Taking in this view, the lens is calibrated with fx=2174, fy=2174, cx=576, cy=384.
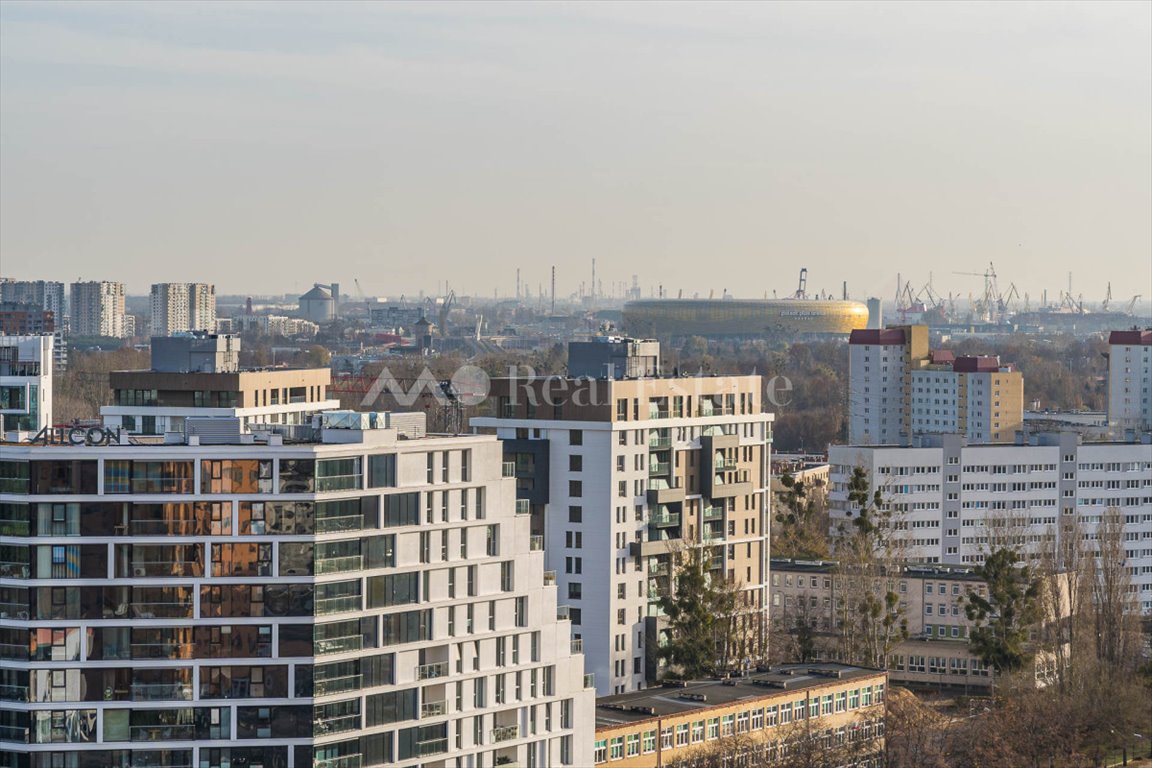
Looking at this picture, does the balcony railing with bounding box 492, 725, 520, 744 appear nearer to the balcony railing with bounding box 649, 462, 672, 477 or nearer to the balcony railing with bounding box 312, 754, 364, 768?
the balcony railing with bounding box 312, 754, 364, 768

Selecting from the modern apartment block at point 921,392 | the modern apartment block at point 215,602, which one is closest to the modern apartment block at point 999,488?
the modern apartment block at point 921,392

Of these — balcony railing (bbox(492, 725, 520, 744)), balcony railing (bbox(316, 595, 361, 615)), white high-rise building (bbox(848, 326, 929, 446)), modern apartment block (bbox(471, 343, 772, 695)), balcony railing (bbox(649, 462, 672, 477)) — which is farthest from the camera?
white high-rise building (bbox(848, 326, 929, 446))

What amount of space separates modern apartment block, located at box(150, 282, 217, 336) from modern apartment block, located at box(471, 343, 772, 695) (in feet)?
434

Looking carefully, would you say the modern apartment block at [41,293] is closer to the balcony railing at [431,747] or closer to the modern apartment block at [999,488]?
the modern apartment block at [999,488]

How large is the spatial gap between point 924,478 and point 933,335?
140 metres

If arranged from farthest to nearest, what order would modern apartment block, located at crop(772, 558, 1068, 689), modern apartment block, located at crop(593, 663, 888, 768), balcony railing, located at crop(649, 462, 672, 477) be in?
modern apartment block, located at crop(772, 558, 1068, 689)
balcony railing, located at crop(649, 462, 672, 477)
modern apartment block, located at crop(593, 663, 888, 768)

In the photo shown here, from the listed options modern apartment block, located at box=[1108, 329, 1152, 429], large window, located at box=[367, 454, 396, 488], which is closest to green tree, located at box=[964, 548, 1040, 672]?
large window, located at box=[367, 454, 396, 488]

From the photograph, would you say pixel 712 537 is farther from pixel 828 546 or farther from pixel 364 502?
pixel 364 502

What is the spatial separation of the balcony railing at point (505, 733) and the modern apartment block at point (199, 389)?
16790 mm

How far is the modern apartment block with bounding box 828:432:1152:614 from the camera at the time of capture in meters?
55.6

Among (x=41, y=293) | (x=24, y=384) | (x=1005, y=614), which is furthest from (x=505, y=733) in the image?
(x=41, y=293)

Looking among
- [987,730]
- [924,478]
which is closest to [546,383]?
[987,730]

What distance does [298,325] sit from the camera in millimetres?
188000

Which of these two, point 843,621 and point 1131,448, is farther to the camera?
point 1131,448
